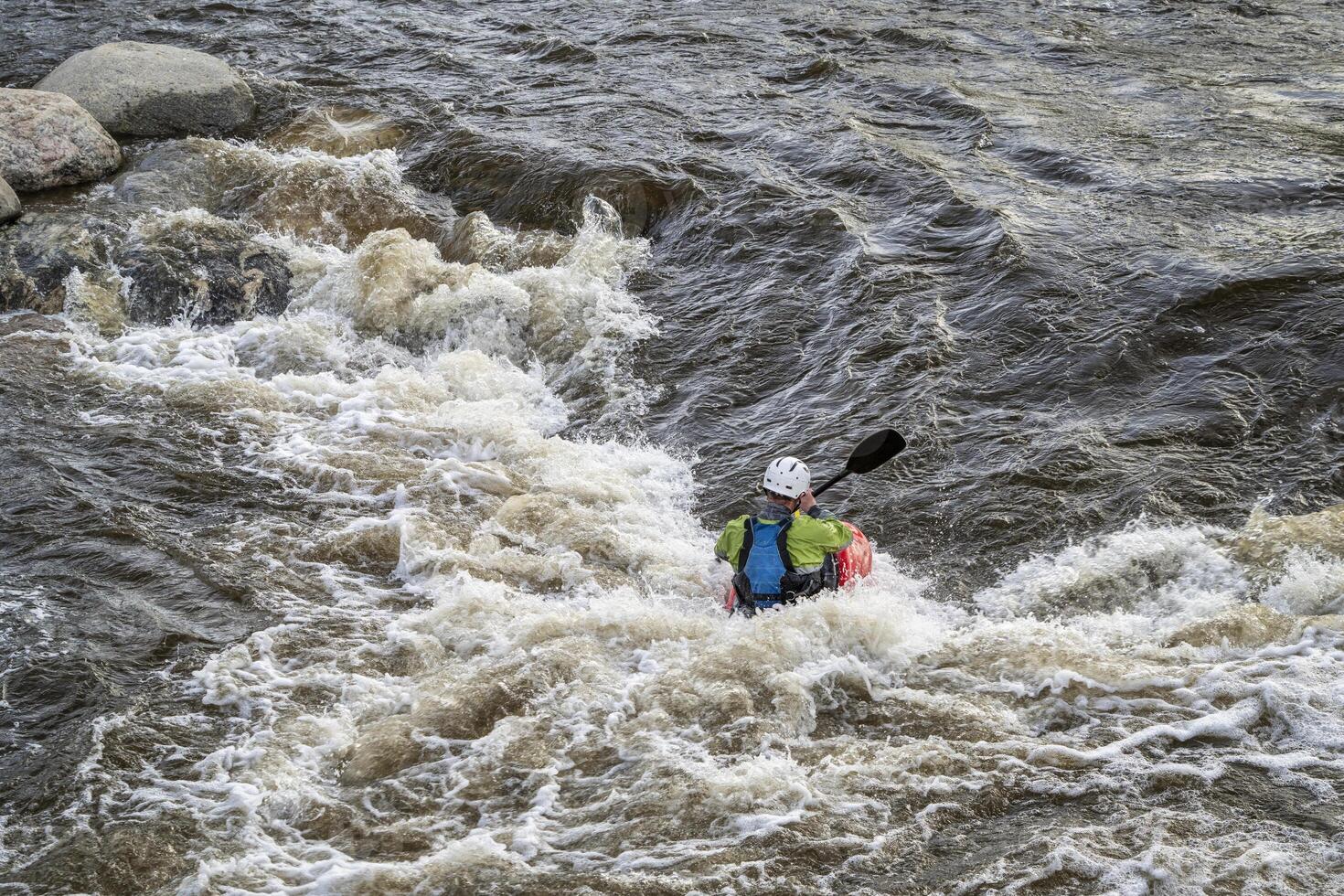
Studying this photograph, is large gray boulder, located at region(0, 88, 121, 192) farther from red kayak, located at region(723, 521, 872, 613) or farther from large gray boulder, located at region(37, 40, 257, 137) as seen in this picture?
red kayak, located at region(723, 521, 872, 613)

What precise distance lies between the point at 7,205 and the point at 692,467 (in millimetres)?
6565

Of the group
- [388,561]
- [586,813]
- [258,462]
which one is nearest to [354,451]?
[258,462]

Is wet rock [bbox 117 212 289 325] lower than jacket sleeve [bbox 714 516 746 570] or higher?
lower

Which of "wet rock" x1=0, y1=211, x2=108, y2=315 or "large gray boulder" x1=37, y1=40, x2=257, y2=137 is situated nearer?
"wet rock" x1=0, y1=211, x2=108, y2=315

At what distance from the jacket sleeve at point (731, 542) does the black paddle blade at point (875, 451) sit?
0.84 metres

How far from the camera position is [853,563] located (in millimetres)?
6516

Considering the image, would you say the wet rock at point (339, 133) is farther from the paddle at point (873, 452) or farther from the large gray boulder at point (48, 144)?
the paddle at point (873, 452)

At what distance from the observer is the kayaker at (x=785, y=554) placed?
636 centimetres

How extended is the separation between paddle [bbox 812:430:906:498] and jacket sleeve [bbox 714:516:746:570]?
0.58 metres

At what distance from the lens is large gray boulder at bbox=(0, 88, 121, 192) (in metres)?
11.2

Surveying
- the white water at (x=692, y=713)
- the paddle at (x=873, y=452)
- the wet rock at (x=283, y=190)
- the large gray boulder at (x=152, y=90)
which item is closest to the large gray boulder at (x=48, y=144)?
the wet rock at (x=283, y=190)

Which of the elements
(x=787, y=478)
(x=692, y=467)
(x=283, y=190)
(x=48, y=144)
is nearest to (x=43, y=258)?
(x=48, y=144)

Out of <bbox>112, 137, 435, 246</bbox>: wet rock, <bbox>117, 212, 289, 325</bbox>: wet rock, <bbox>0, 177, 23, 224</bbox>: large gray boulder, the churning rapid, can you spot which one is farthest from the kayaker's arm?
<bbox>0, 177, 23, 224</bbox>: large gray boulder

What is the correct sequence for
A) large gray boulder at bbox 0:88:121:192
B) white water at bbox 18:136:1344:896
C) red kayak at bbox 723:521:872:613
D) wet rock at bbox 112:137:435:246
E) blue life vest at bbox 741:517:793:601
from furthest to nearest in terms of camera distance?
wet rock at bbox 112:137:435:246 → large gray boulder at bbox 0:88:121:192 → red kayak at bbox 723:521:872:613 → blue life vest at bbox 741:517:793:601 → white water at bbox 18:136:1344:896
